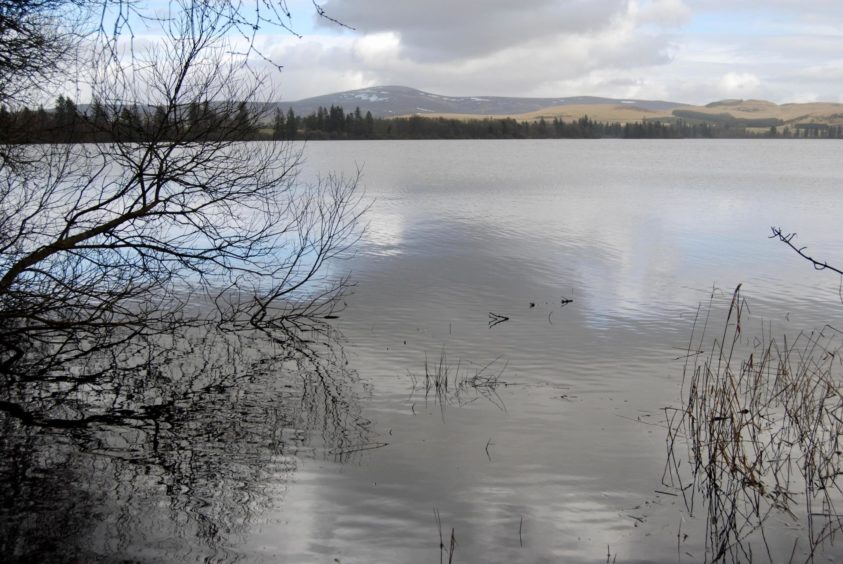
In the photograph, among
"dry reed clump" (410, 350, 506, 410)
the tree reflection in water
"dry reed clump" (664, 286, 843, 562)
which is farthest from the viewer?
"dry reed clump" (410, 350, 506, 410)

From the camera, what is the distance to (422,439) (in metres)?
7.71

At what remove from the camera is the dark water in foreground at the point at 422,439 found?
565 cm

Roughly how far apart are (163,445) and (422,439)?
256cm

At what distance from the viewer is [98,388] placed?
8781 millimetres

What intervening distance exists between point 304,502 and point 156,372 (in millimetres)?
4222

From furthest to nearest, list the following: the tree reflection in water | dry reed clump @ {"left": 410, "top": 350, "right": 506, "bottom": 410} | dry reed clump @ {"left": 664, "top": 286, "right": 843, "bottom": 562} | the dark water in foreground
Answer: dry reed clump @ {"left": 410, "top": 350, "right": 506, "bottom": 410}, dry reed clump @ {"left": 664, "top": 286, "right": 843, "bottom": 562}, the dark water in foreground, the tree reflection in water

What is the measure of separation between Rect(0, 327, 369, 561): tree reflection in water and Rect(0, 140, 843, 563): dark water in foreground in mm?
26

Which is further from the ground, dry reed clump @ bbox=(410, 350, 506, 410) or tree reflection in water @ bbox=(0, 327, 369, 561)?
tree reflection in water @ bbox=(0, 327, 369, 561)

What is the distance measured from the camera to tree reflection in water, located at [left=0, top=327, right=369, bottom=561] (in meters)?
5.47

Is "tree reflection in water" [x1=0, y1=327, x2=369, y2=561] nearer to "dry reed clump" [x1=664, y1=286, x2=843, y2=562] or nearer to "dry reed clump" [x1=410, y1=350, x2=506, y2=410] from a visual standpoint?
"dry reed clump" [x1=410, y1=350, x2=506, y2=410]

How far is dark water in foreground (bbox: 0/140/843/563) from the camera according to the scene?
18.5ft

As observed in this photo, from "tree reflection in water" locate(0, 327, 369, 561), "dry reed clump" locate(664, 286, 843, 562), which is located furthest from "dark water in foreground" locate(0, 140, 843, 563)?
"dry reed clump" locate(664, 286, 843, 562)

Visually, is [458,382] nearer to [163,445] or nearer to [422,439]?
[422,439]

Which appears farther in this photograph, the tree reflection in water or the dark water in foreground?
the dark water in foreground
